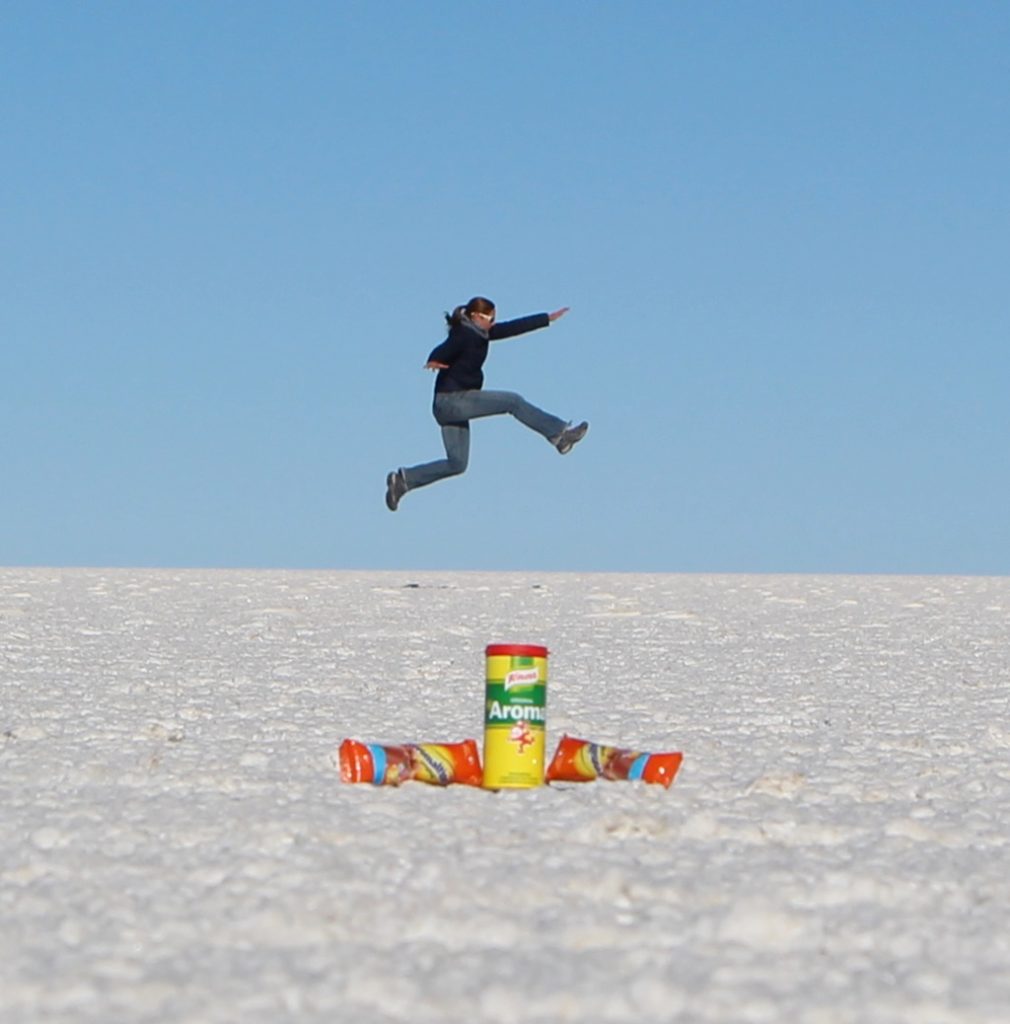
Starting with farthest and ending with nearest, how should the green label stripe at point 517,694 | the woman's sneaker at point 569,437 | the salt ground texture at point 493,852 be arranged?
the woman's sneaker at point 569,437, the green label stripe at point 517,694, the salt ground texture at point 493,852

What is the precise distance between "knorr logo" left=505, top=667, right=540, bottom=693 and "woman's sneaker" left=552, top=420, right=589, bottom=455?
21.4 feet

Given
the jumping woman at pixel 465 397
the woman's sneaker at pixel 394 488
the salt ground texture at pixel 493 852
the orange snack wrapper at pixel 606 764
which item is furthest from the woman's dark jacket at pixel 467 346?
the orange snack wrapper at pixel 606 764

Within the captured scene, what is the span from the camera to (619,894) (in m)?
2.45

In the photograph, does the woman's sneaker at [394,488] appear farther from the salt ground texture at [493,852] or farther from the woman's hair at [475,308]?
the salt ground texture at [493,852]

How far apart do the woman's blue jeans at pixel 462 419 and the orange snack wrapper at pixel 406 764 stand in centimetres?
653

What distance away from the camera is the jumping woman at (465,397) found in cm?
997

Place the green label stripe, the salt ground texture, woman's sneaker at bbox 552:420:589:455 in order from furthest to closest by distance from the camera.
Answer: woman's sneaker at bbox 552:420:589:455 → the green label stripe → the salt ground texture

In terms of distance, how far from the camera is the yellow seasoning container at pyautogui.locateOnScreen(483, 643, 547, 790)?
332 centimetres

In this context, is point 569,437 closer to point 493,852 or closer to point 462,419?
point 462,419

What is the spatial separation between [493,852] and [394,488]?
24.8 feet

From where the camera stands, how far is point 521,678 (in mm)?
3338

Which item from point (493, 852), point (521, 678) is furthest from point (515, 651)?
point (493, 852)

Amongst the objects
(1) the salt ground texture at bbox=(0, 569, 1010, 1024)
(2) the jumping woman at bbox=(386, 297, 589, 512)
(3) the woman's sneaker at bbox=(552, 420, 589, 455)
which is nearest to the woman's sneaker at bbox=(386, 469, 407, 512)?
(2) the jumping woman at bbox=(386, 297, 589, 512)

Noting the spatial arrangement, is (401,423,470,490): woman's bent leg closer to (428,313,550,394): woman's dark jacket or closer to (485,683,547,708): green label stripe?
(428,313,550,394): woman's dark jacket
